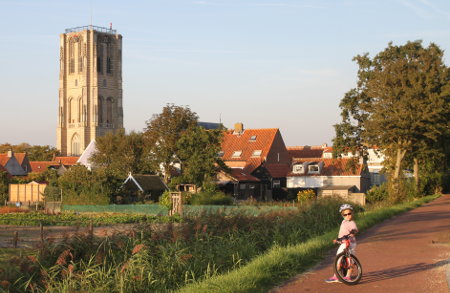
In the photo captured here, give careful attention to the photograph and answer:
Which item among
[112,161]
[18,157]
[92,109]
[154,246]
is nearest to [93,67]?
[92,109]

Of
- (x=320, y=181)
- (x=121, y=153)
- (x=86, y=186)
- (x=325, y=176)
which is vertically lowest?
(x=86, y=186)

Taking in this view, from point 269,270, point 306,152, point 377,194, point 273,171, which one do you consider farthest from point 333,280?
point 306,152

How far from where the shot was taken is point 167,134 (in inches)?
2323

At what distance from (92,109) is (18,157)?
195ft

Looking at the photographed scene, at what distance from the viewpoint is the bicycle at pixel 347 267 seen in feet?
35.5

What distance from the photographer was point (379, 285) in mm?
10719

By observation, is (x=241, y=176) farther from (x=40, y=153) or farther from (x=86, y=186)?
(x=40, y=153)

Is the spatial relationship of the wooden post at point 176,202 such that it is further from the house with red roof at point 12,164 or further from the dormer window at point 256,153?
the house with red roof at point 12,164

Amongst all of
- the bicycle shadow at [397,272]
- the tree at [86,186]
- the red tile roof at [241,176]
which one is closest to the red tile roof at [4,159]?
the red tile roof at [241,176]

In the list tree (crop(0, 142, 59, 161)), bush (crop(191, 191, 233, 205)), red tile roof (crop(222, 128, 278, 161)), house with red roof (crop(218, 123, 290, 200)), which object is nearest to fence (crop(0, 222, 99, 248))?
bush (crop(191, 191, 233, 205))

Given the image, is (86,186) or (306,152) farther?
(306,152)

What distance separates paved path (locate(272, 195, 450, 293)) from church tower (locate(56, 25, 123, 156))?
137712 mm

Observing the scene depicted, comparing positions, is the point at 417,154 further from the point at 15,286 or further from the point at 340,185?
the point at 15,286

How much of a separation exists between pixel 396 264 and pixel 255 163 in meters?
54.9
